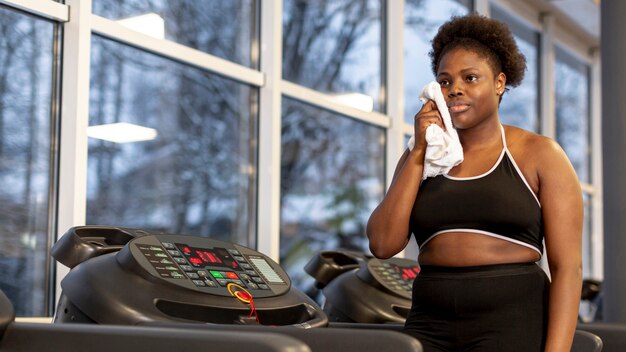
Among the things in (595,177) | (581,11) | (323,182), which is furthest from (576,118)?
(323,182)

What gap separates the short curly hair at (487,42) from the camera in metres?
1.80

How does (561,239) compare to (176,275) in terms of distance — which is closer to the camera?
(561,239)

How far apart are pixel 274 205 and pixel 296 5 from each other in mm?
1079

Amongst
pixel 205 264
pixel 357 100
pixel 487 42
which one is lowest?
pixel 205 264

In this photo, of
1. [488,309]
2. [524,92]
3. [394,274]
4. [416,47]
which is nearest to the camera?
[488,309]

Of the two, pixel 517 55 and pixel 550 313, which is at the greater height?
pixel 517 55

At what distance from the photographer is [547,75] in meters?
7.19

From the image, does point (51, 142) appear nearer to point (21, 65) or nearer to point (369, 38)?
Answer: point (21, 65)

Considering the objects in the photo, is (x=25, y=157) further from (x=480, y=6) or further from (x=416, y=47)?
(x=480, y=6)

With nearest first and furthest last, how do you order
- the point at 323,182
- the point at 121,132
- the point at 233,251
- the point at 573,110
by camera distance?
the point at 233,251
the point at 121,132
the point at 323,182
the point at 573,110

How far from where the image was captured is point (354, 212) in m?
4.87

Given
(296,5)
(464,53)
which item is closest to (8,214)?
(464,53)

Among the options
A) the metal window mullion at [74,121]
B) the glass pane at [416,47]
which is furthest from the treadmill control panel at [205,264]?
the glass pane at [416,47]

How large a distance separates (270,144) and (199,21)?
24.8 inches
